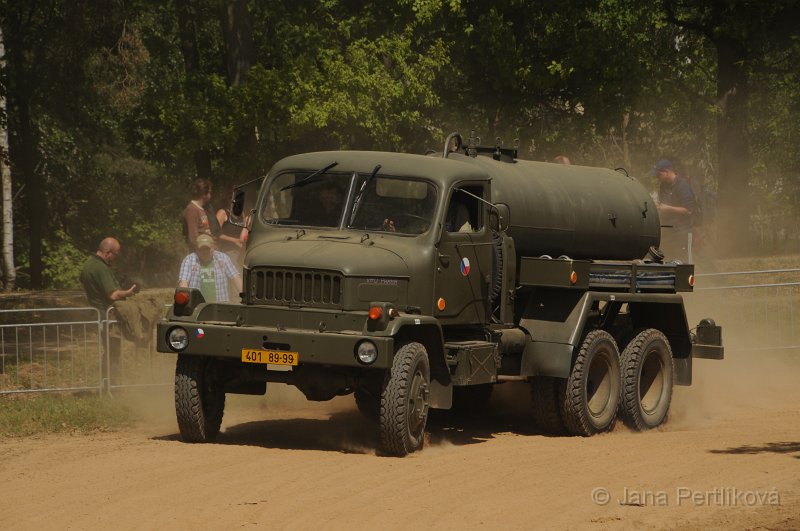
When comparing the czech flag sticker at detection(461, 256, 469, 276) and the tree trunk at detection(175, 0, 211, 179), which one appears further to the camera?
the tree trunk at detection(175, 0, 211, 179)

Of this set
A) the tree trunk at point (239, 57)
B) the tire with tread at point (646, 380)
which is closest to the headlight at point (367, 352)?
the tire with tread at point (646, 380)

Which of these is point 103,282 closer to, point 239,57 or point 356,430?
point 356,430

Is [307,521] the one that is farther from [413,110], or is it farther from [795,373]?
[413,110]

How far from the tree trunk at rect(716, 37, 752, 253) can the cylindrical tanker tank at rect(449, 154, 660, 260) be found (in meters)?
16.6

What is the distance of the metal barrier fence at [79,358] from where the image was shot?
1767 cm

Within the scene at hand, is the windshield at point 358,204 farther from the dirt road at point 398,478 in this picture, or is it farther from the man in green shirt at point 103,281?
the man in green shirt at point 103,281

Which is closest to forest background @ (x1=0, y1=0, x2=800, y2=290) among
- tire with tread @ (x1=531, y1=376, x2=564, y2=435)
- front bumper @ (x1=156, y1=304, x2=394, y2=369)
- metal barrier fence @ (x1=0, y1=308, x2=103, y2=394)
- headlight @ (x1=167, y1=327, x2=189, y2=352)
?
metal barrier fence @ (x1=0, y1=308, x2=103, y2=394)

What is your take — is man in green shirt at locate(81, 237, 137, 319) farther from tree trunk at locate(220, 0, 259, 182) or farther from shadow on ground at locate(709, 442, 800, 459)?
tree trunk at locate(220, 0, 259, 182)

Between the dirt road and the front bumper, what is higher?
the front bumper

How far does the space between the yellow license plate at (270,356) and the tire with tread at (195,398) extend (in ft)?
2.29

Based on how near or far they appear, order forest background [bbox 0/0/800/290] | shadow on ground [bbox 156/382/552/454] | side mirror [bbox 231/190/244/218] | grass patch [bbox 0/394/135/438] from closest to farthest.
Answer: shadow on ground [bbox 156/382/552/454] < side mirror [bbox 231/190/244/218] < grass patch [bbox 0/394/135/438] < forest background [bbox 0/0/800/290]

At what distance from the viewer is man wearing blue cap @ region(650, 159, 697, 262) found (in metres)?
22.5

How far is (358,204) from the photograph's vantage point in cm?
1397

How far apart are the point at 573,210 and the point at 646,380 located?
239 cm
